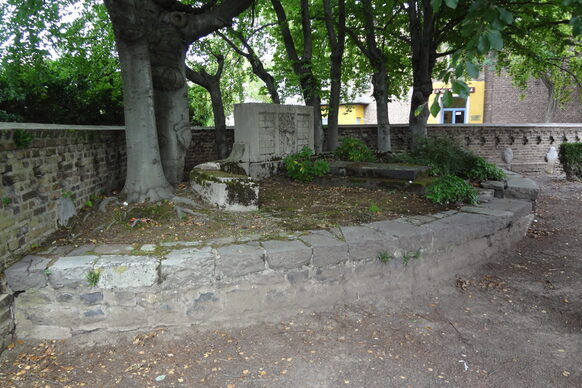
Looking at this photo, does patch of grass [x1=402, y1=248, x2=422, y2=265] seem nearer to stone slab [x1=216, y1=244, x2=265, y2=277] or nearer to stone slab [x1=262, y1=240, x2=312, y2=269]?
stone slab [x1=262, y1=240, x2=312, y2=269]

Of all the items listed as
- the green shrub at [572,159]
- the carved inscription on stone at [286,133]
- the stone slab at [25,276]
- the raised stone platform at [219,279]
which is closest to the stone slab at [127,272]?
the raised stone platform at [219,279]

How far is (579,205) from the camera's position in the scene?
849cm

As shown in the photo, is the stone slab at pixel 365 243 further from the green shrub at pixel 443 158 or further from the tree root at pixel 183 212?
the green shrub at pixel 443 158

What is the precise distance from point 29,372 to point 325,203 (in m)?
4.00

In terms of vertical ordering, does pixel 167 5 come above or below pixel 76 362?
above

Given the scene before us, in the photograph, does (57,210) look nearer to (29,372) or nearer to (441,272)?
(29,372)

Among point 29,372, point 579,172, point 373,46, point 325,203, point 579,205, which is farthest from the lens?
point 579,172

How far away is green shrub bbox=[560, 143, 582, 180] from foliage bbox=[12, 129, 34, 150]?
13937 millimetres

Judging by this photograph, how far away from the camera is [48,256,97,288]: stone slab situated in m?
3.30

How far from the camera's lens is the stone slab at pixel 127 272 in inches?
132

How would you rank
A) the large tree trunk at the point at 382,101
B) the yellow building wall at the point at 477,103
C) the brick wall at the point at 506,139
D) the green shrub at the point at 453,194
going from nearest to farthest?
1. the green shrub at the point at 453,194
2. the large tree trunk at the point at 382,101
3. the brick wall at the point at 506,139
4. the yellow building wall at the point at 477,103

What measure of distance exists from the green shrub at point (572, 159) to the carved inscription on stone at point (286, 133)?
9394mm

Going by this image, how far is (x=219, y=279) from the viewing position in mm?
3584

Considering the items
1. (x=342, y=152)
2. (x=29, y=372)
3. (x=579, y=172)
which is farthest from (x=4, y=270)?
(x=579, y=172)
